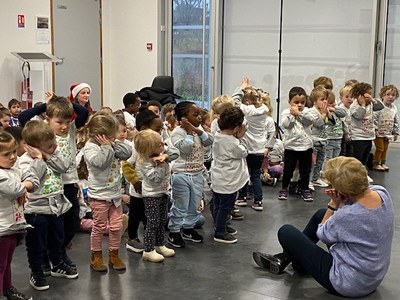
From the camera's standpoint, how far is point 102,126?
12.0ft

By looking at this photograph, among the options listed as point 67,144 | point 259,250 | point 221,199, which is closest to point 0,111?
point 67,144

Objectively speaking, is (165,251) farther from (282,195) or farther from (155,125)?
(282,195)

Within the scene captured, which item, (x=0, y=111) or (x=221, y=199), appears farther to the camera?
(x=0, y=111)

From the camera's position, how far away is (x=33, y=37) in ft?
28.7

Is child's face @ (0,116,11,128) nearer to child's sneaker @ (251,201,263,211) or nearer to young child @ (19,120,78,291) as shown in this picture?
young child @ (19,120,78,291)

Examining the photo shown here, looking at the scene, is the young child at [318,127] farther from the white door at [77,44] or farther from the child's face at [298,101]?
the white door at [77,44]

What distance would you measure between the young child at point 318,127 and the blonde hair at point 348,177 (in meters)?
2.54

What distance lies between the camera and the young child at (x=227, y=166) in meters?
4.41

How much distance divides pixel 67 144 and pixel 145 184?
57 cm

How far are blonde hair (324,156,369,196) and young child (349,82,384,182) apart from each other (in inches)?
133

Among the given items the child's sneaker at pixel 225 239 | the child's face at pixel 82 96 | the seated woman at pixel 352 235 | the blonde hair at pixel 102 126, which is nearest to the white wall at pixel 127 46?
the child's face at pixel 82 96

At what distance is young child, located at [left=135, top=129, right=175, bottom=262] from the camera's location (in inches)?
153

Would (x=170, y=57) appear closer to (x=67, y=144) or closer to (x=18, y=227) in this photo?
(x=67, y=144)

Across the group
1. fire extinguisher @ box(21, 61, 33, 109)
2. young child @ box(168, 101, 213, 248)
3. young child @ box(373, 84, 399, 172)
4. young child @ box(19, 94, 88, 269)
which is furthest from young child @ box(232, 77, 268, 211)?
fire extinguisher @ box(21, 61, 33, 109)
